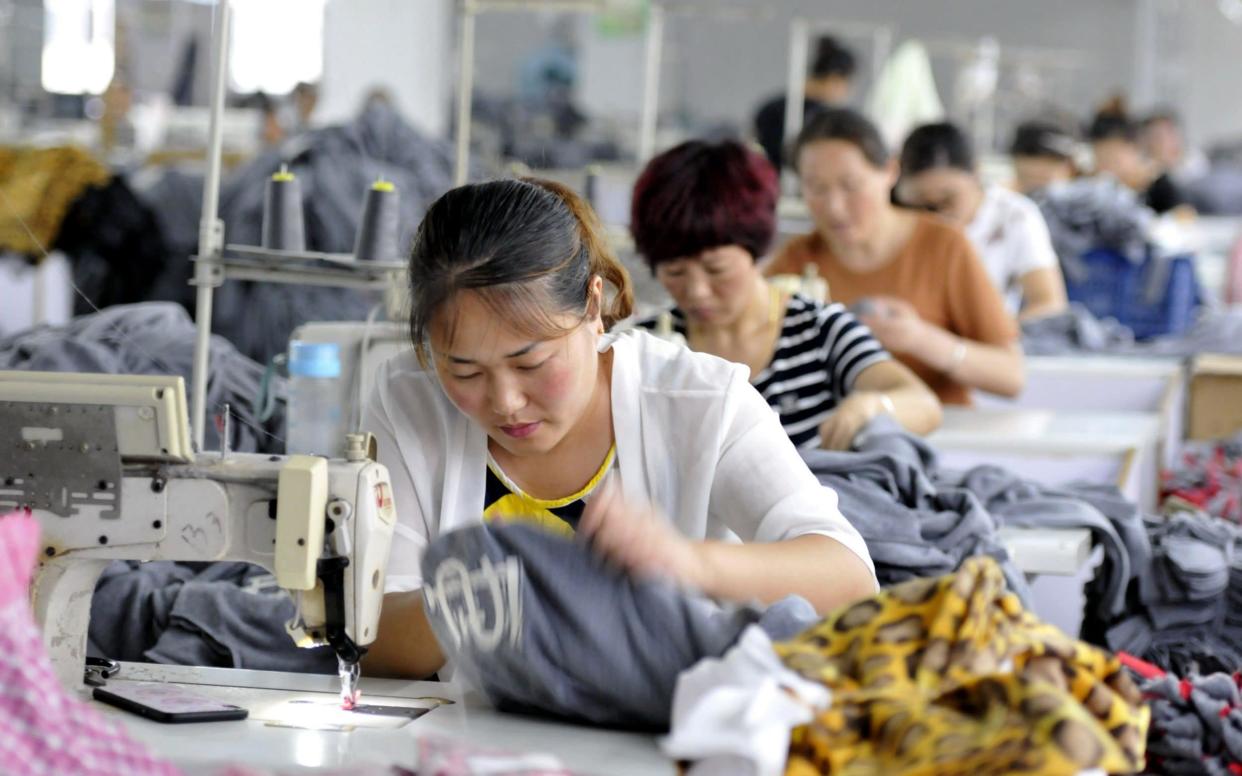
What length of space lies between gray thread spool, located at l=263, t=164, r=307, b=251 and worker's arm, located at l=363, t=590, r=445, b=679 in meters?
0.96

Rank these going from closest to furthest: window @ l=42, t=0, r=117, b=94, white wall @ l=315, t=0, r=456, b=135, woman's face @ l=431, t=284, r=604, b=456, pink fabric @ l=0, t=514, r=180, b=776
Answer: pink fabric @ l=0, t=514, r=180, b=776 → woman's face @ l=431, t=284, r=604, b=456 → window @ l=42, t=0, r=117, b=94 → white wall @ l=315, t=0, r=456, b=135

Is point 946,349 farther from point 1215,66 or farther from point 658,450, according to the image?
point 1215,66

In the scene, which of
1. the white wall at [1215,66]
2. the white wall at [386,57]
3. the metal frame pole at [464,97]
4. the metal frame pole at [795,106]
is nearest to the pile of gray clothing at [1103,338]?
the metal frame pole at [464,97]

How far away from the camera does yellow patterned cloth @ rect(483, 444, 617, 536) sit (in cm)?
178

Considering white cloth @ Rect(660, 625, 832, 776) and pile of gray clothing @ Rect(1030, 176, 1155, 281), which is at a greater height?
pile of gray clothing @ Rect(1030, 176, 1155, 281)

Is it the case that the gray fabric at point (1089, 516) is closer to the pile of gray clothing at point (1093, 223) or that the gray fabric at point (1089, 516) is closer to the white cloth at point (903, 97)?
the pile of gray clothing at point (1093, 223)

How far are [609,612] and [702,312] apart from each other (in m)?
1.44

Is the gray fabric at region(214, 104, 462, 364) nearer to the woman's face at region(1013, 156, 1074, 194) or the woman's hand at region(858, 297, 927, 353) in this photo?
the woman's hand at region(858, 297, 927, 353)

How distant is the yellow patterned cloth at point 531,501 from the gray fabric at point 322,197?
261 centimetres

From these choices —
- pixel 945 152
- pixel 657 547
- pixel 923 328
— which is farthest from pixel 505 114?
pixel 657 547

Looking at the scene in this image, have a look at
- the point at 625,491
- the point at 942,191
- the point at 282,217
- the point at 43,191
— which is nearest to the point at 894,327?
the point at 282,217

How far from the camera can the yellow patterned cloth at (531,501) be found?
70.0 inches

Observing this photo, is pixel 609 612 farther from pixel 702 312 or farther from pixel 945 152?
pixel 945 152

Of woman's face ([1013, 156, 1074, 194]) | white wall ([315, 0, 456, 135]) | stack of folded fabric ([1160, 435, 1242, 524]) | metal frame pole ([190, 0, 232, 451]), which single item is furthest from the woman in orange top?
white wall ([315, 0, 456, 135])
